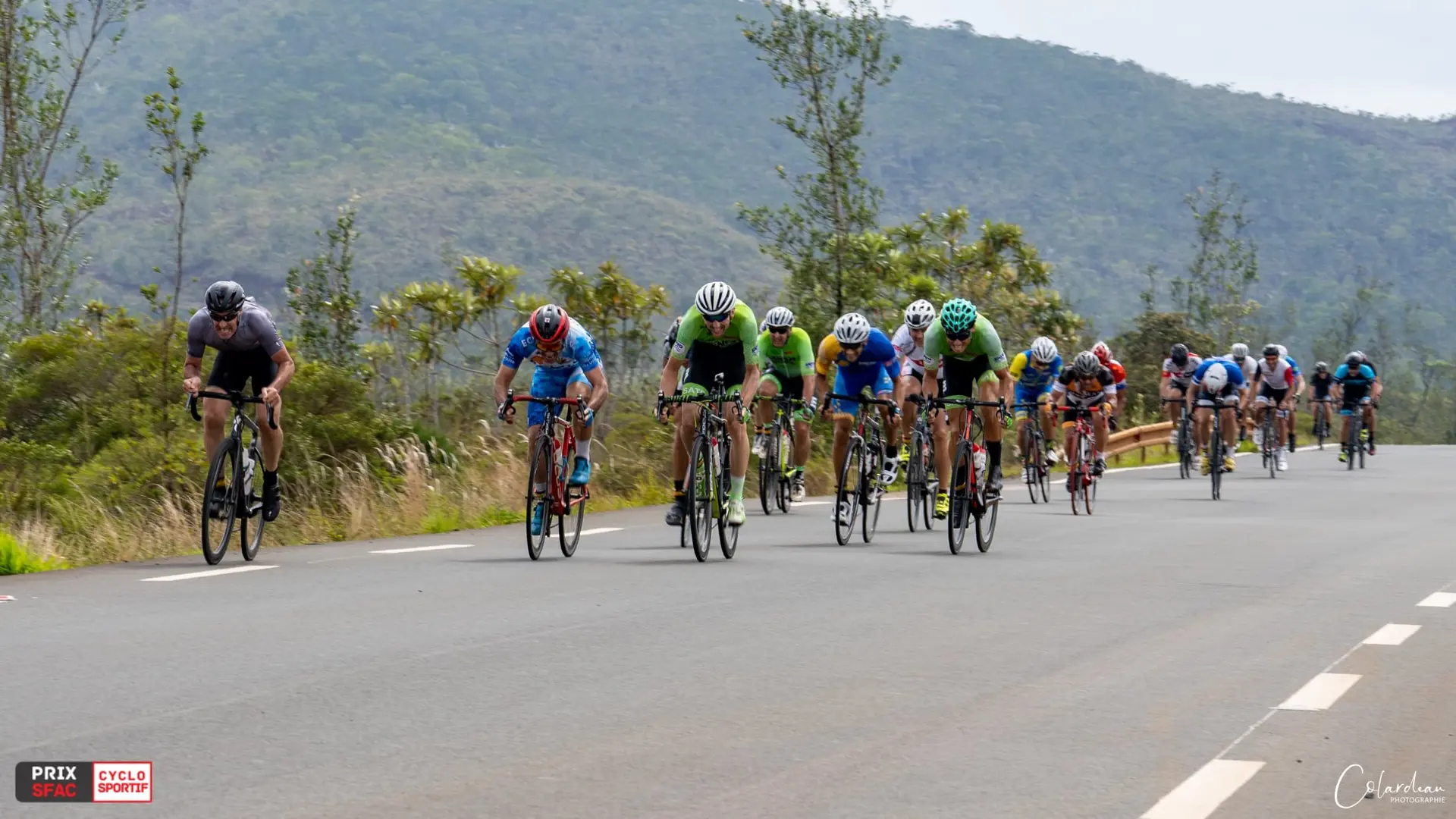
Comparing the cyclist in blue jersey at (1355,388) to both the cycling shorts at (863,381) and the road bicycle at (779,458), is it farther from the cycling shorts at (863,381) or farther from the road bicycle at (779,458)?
the cycling shorts at (863,381)

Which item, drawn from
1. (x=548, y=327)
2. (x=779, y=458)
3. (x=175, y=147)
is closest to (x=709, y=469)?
(x=548, y=327)

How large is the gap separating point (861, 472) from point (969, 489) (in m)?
1.49

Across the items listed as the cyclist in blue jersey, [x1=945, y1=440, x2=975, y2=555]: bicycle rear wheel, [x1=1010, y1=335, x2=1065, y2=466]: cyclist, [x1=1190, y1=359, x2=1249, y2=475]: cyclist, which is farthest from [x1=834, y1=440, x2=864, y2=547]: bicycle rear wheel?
the cyclist in blue jersey

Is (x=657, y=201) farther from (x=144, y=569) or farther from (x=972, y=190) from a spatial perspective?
(x=144, y=569)

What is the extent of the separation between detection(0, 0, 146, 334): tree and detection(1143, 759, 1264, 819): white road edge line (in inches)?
862

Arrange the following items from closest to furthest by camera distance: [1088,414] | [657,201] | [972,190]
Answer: [1088,414] → [657,201] → [972,190]

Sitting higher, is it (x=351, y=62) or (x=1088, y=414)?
(x=351, y=62)

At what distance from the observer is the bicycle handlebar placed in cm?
1292

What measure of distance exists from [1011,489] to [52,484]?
40.1 ft

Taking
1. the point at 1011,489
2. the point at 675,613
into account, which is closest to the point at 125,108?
the point at 1011,489

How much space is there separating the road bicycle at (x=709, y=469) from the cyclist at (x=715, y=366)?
0.07 meters

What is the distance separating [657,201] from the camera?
151 meters

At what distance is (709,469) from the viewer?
13.6 metres

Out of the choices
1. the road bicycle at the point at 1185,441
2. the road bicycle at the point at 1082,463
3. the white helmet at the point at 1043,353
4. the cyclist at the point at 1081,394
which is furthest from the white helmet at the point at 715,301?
the road bicycle at the point at 1185,441
